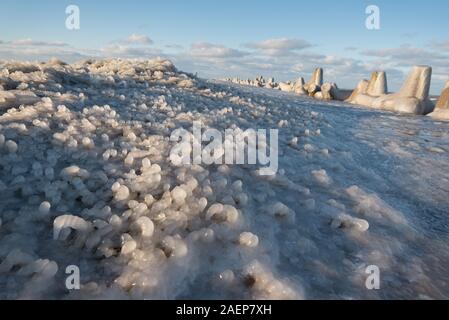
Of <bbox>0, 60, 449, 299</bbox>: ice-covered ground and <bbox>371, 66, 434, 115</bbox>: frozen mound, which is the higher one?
<bbox>371, 66, 434, 115</bbox>: frozen mound

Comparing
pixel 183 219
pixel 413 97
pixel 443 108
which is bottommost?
pixel 183 219

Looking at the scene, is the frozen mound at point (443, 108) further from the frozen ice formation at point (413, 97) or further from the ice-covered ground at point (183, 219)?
the ice-covered ground at point (183, 219)

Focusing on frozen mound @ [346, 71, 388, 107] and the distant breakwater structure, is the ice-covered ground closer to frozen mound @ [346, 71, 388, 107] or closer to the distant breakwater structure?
the distant breakwater structure

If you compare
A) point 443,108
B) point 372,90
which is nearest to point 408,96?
point 443,108

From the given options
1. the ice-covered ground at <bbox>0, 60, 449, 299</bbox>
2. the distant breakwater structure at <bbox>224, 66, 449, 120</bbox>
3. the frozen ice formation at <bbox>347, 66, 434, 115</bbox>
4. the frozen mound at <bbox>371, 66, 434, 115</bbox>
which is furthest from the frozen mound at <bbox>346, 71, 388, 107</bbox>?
the ice-covered ground at <bbox>0, 60, 449, 299</bbox>

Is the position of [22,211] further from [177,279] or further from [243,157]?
[243,157]

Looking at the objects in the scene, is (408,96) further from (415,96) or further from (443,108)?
(443,108)

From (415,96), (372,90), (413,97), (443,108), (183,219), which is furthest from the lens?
(372,90)
